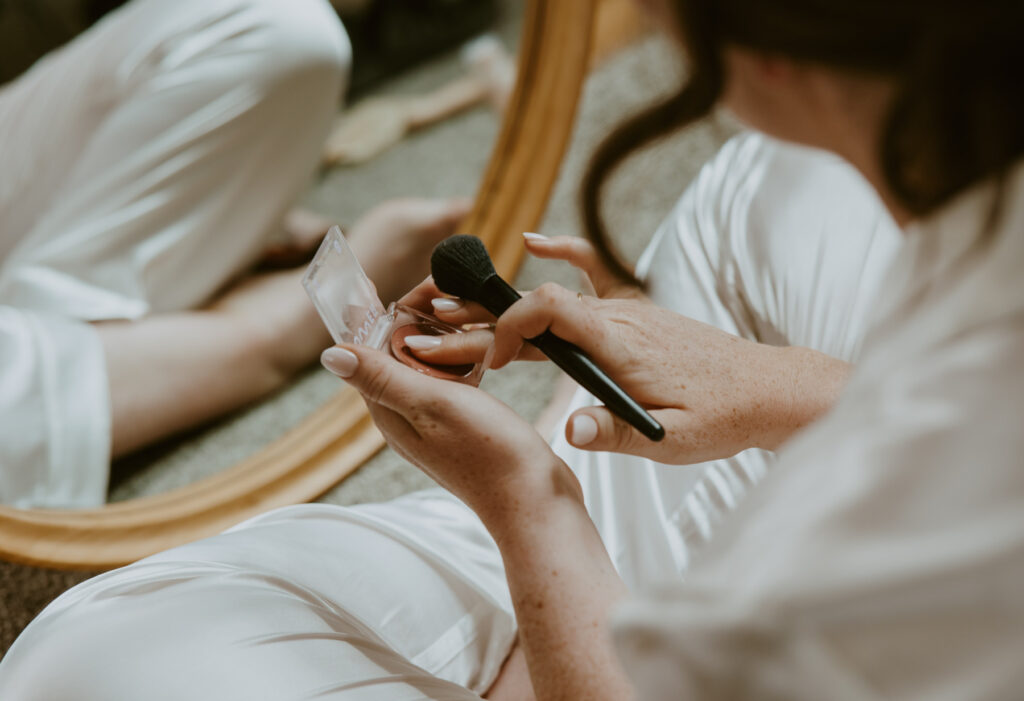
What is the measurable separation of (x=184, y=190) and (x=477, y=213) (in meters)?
0.28

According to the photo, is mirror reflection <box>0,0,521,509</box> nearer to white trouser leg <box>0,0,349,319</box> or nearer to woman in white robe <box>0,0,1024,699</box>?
white trouser leg <box>0,0,349,319</box>

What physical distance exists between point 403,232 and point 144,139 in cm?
24

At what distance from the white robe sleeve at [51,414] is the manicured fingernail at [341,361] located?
38 cm

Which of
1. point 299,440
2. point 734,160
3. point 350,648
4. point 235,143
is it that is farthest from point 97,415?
point 734,160

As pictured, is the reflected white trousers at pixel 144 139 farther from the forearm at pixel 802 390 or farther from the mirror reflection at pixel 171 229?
the forearm at pixel 802 390

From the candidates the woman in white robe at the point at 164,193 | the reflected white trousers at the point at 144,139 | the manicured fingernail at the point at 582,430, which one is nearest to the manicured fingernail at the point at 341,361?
the manicured fingernail at the point at 582,430

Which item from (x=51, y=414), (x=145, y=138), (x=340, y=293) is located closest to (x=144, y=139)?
(x=145, y=138)

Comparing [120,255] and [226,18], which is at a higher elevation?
Result: [226,18]

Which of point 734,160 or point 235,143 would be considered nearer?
point 734,160

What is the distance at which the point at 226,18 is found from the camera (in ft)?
2.48

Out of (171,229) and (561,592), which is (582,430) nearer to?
(561,592)

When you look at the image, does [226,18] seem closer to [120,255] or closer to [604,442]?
[120,255]

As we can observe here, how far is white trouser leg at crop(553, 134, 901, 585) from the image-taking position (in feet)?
1.66

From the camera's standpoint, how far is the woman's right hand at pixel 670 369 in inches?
15.3
